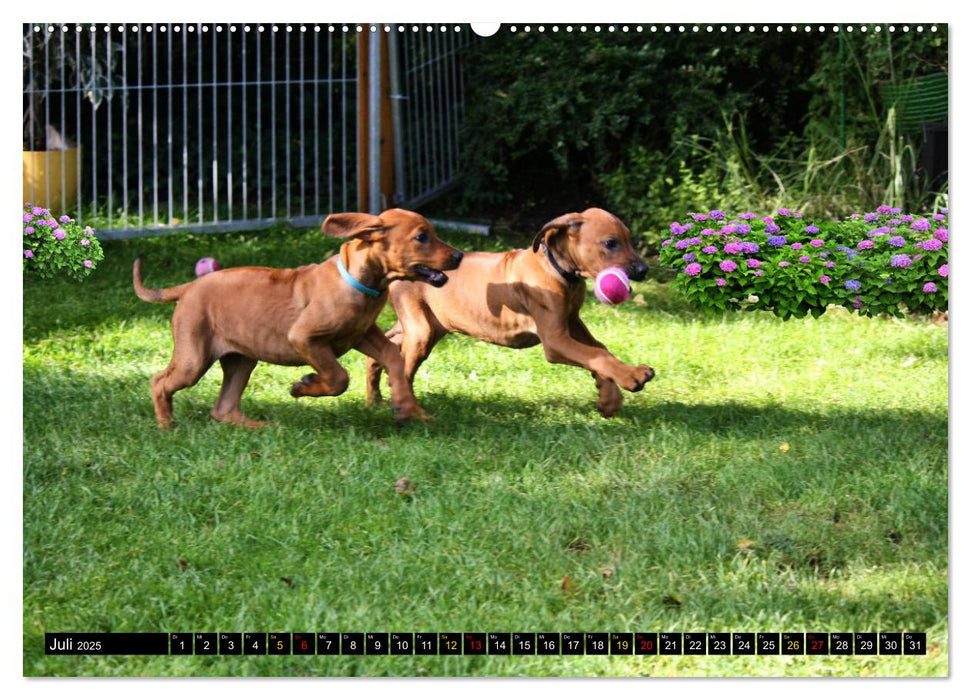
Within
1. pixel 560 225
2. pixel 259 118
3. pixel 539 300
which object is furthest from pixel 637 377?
pixel 259 118

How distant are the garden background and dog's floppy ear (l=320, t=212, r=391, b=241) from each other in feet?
2.99

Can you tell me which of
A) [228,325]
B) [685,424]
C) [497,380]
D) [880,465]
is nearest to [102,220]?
[228,325]

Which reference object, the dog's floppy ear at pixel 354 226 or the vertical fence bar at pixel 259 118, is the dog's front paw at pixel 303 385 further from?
the vertical fence bar at pixel 259 118

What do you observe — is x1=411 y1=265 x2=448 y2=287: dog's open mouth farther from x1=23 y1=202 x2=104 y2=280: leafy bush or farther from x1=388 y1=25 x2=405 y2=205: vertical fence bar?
x1=388 y1=25 x2=405 y2=205: vertical fence bar

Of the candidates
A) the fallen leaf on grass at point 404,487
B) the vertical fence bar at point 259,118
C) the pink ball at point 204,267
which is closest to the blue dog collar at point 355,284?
the pink ball at point 204,267

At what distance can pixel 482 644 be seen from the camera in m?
3.69

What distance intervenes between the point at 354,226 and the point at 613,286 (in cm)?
107

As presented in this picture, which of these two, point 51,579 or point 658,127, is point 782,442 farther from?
point 658,127

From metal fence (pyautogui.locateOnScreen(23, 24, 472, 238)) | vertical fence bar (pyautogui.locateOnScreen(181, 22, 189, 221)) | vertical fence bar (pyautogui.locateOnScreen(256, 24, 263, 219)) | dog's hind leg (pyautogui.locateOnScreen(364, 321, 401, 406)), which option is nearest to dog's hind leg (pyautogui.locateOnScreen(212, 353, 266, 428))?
dog's hind leg (pyautogui.locateOnScreen(364, 321, 401, 406))

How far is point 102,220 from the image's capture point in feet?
21.7

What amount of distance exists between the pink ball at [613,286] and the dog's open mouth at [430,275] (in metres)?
0.62

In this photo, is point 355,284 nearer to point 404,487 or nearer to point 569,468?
point 404,487

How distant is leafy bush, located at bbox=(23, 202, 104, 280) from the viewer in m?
4.65

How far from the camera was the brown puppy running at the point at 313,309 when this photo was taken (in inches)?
203
